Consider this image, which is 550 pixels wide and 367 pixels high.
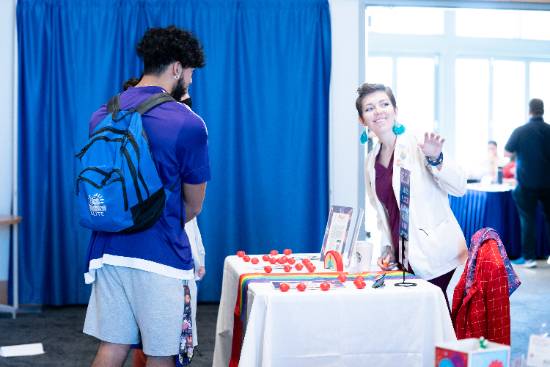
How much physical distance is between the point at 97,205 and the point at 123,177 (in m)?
0.11

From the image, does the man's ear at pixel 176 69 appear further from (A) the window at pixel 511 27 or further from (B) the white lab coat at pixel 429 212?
(A) the window at pixel 511 27

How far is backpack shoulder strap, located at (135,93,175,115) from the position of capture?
2.18 meters

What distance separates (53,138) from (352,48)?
2203 millimetres

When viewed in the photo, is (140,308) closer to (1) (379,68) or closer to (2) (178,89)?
(2) (178,89)

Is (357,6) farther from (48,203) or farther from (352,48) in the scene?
(48,203)

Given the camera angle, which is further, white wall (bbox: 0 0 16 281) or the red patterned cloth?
white wall (bbox: 0 0 16 281)

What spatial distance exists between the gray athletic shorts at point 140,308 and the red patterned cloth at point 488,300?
1.05 metres

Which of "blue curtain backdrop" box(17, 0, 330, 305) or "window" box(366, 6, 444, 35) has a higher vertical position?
A: "window" box(366, 6, 444, 35)

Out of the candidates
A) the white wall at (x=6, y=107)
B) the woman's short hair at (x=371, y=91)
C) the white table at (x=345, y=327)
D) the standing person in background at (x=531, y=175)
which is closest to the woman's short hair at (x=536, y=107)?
the standing person in background at (x=531, y=175)

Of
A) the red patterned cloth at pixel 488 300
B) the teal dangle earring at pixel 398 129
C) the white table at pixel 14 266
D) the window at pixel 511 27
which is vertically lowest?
the white table at pixel 14 266

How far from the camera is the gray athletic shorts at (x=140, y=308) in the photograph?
2.21m

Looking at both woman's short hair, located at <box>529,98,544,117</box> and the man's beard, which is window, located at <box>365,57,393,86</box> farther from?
the man's beard

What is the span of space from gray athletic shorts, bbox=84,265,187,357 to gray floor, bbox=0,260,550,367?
5.57ft

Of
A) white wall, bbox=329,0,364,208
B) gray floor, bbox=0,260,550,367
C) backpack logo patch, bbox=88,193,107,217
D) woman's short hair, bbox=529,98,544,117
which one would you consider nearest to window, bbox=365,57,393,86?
woman's short hair, bbox=529,98,544,117
